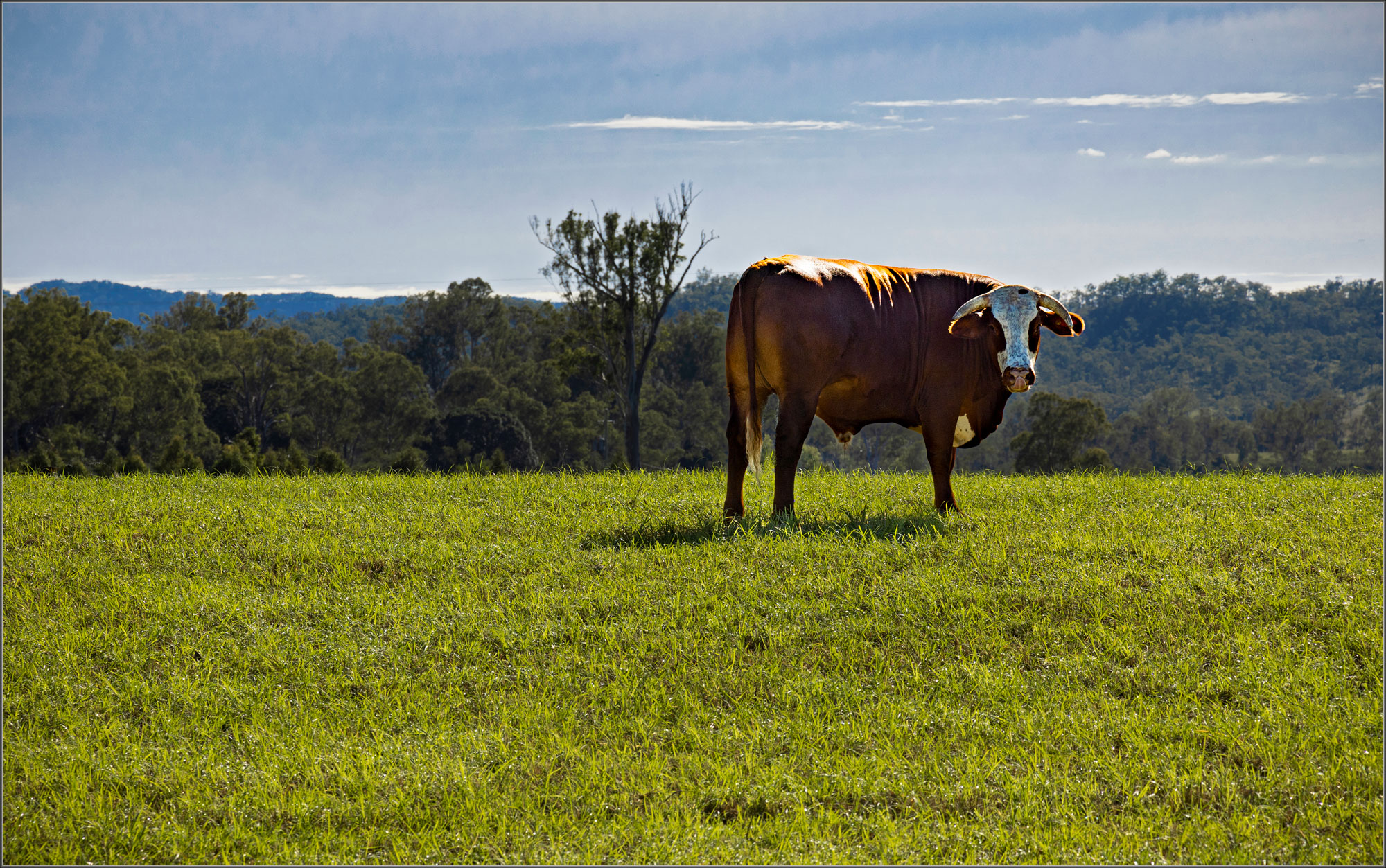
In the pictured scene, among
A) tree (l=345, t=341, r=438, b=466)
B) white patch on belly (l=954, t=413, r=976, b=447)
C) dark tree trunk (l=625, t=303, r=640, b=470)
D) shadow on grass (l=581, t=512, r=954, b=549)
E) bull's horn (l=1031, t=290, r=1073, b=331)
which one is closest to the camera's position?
shadow on grass (l=581, t=512, r=954, b=549)

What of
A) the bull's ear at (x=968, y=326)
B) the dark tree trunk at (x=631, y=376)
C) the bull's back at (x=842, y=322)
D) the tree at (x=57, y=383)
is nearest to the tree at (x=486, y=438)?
the dark tree trunk at (x=631, y=376)

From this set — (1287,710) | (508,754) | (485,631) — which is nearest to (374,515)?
(485,631)

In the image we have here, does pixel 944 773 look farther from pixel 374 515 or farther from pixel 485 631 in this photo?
pixel 374 515

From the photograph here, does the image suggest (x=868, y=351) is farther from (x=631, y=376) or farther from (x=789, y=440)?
(x=631, y=376)

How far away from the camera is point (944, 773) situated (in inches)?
193

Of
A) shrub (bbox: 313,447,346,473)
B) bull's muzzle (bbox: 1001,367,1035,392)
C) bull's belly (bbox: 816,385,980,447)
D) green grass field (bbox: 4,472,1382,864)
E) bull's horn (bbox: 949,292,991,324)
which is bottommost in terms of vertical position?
green grass field (bbox: 4,472,1382,864)

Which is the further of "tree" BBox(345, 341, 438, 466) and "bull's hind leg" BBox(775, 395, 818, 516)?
"tree" BBox(345, 341, 438, 466)

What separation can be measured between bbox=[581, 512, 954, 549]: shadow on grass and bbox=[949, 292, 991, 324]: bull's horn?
1821 millimetres

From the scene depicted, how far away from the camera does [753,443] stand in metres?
9.14

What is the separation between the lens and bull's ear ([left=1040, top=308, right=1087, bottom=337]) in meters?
9.27

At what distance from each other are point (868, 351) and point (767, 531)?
1875 mm

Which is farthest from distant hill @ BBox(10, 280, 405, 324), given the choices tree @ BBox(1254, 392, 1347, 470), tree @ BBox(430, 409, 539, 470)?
tree @ BBox(1254, 392, 1347, 470)

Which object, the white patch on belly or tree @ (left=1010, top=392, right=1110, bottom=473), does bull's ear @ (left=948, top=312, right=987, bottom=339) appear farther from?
tree @ (left=1010, top=392, right=1110, bottom=473)

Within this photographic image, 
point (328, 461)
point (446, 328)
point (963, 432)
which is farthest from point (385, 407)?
point (963, 432)
